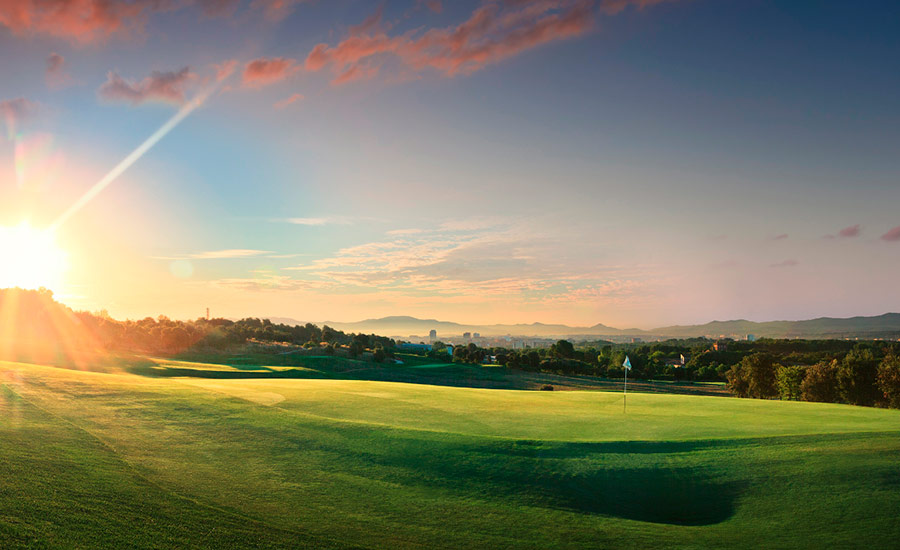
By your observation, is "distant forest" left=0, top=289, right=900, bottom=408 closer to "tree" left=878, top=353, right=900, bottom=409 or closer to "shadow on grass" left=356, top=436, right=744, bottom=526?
"tree" left=878, top=353, right=900, bottom=409

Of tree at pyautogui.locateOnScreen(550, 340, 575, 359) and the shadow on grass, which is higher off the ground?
the shadow on grass

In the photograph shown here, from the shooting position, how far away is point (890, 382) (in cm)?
3788

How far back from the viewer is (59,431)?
496 inches

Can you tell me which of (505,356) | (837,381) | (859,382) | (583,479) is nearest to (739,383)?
(837,381)

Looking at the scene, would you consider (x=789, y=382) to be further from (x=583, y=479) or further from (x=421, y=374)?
(x=421, y=374)

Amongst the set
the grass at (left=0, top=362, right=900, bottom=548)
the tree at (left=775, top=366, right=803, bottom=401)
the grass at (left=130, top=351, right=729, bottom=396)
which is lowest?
the grass at (left=130, top=351, right=729, bottom=396)

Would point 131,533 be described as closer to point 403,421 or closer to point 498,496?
point 498,496

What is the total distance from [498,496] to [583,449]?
4.50 metres

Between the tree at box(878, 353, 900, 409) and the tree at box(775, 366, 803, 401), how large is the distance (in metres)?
6.36

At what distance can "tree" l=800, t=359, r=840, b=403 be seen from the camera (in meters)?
42.2

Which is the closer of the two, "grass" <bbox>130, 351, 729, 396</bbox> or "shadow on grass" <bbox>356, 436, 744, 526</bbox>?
"shadow on grass" <bbox>356, 436, 744, 526</bbox>

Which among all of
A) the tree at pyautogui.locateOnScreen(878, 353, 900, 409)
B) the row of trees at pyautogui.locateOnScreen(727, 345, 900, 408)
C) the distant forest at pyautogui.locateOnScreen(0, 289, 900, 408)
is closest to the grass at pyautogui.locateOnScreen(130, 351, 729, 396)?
the distant forest at pyautogui.locateOnScreen(0, 289, 900, 408)

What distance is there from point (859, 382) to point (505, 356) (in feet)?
202

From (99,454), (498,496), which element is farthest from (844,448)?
(99,454)
